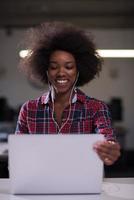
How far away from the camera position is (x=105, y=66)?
6.39 metres

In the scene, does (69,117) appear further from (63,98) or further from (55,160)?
(55,160)

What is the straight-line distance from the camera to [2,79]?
21.7 ft

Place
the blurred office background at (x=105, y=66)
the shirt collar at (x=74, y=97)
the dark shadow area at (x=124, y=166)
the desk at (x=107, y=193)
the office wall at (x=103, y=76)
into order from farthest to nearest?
the office wall at (x=103, y=76) → the blurred office background at (x=105, y=66) → the dark shadow area at (x=124, y=166) → the shirt collar at (x=74, y=97) → the desk at (x=107, y=193)

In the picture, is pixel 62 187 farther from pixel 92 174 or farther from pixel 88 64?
pixel 88 64

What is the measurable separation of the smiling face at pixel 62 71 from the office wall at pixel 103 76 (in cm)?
447

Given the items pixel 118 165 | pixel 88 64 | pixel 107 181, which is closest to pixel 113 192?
pixel 107 181

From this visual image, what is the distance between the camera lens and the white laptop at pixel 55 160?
1.50 meters

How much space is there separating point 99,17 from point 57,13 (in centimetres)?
64

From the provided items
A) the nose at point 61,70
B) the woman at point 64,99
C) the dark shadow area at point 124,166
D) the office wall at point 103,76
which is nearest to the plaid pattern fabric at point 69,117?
the woman at point 64,99

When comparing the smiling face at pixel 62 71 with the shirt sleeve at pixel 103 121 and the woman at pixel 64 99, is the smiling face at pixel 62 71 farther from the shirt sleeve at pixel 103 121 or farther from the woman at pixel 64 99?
the shirt sleeve at pixel 103 121

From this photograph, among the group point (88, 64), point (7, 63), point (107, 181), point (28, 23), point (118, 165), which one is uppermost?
point (28, 23)

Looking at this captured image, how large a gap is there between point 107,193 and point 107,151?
0.90ft

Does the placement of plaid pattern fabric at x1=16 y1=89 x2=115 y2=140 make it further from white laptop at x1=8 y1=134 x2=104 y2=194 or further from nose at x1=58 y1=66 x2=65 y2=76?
white laptop at x1=8 y1=134 x2=104 y2=194

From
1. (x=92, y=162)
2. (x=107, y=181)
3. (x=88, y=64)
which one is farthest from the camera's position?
(x=88, y=64)
